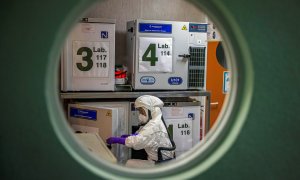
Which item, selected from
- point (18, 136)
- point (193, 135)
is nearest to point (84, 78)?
point (193, 135)

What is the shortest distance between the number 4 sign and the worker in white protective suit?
11.7 inches

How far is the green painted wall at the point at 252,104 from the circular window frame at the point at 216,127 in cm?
2

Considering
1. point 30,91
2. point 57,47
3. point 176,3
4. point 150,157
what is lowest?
point 150,157

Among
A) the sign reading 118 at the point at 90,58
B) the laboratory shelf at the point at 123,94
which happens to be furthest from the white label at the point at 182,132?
the sign reading 118 at the point at 90,58

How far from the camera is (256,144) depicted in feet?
3.41

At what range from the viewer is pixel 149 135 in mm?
3490

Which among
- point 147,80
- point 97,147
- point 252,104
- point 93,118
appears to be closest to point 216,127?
point 252,104

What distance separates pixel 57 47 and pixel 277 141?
2.17 feet

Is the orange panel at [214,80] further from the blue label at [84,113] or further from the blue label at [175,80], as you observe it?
the blue label at [84,113]

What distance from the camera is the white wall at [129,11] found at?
13.0 ft

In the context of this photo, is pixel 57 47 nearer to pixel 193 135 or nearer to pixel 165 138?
pixel 165 138

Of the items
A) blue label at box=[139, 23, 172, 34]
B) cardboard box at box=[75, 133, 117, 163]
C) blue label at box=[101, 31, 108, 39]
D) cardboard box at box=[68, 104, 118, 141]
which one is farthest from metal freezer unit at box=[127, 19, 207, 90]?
cardboard box at box=[75, 133, 117, 163]

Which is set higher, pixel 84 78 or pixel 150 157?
pixel 84 78

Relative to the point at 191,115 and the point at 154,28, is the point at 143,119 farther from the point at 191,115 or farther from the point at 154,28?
the point at 154,28
